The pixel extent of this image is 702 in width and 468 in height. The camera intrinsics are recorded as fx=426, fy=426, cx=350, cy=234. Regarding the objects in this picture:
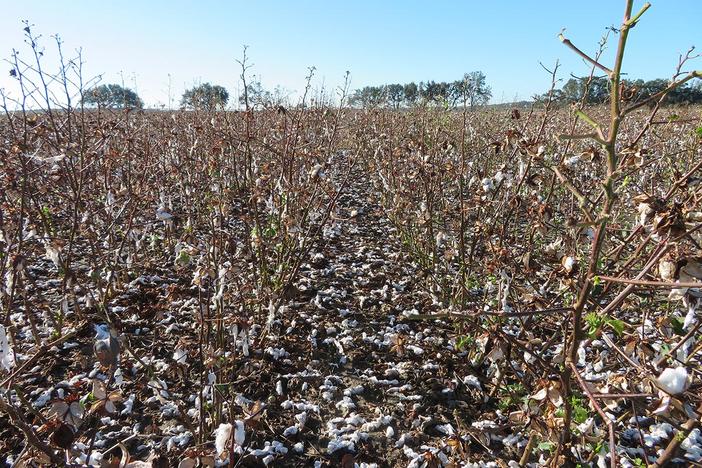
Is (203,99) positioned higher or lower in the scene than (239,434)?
higher

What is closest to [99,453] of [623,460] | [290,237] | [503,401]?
[290,237]

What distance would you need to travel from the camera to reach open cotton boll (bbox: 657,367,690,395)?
0.86m

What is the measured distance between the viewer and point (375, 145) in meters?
7.32

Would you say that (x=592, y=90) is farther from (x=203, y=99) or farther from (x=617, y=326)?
(x=203, y=99)

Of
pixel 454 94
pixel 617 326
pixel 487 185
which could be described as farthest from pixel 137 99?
pixel 617 326

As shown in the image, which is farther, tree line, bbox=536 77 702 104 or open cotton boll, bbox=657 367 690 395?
tree line, bbox=536 77 702 104

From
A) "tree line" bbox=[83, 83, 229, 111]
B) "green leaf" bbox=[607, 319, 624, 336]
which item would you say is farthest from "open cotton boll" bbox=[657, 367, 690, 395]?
"tree line" bbox=[83, 83, 229, 111]

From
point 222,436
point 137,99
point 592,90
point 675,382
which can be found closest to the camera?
point 675,382

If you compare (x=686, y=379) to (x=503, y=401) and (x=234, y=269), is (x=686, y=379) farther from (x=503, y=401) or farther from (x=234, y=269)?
(x=234, y=269)

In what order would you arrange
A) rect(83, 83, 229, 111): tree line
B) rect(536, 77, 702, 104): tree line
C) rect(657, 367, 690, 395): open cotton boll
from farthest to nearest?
1. rect(83, 83, 229, 111): tree line
2. rect(536, 77, 702, 104): tree line
3. rect(657, 367, 690, 395): open cotton boll

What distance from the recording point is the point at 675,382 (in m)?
0.86

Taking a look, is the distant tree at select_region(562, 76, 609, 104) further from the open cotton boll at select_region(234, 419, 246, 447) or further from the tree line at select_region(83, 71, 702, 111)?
the open cotton boll at select_region(234, 419, 246, 447)

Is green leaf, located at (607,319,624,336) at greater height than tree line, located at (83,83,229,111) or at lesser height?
lesser

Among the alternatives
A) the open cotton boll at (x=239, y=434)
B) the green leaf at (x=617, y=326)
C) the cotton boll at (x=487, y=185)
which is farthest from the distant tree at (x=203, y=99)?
the green leaf at (x=617, y=326)
